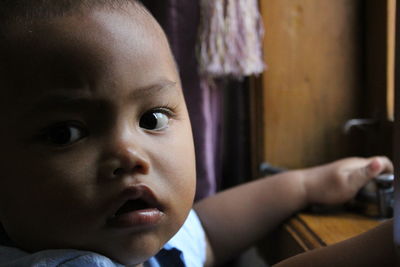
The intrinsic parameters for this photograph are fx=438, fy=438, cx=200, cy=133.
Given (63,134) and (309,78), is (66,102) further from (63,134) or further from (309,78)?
(309,78)

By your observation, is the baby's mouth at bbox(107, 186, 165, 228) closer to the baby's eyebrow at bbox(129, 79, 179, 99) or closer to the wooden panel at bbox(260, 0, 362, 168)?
the baby's eyebrow at bbox(129, 79, 179, 99)

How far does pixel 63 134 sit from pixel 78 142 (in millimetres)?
19

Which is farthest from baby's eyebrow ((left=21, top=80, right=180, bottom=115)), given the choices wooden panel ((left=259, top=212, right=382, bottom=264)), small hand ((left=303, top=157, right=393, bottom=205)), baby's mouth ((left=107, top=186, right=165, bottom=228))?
small hand ((left=303, top=157, right=393, bottom=205))

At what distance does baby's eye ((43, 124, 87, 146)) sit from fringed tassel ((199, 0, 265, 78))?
48cm

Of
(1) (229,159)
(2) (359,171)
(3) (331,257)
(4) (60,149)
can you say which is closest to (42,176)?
(4) (60,149)

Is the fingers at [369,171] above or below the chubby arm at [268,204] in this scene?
above

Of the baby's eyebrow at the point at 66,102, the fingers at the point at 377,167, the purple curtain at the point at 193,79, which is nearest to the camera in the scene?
the baby's eyebrow at the point at 66,102

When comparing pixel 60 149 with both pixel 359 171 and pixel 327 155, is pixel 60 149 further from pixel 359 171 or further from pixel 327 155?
pixel 327 155

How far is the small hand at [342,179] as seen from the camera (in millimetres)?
823

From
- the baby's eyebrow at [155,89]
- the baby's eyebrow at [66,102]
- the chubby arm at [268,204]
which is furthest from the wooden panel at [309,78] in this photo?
the baby's eyebrow at [66,102]

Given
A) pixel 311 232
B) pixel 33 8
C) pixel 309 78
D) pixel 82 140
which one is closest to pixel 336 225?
pixel 311 232

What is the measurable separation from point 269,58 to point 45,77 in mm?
604

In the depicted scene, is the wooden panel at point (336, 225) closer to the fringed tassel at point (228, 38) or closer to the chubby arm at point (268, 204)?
the chubby arm at point (268, 204)

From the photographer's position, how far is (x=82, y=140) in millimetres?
Answer: 494
